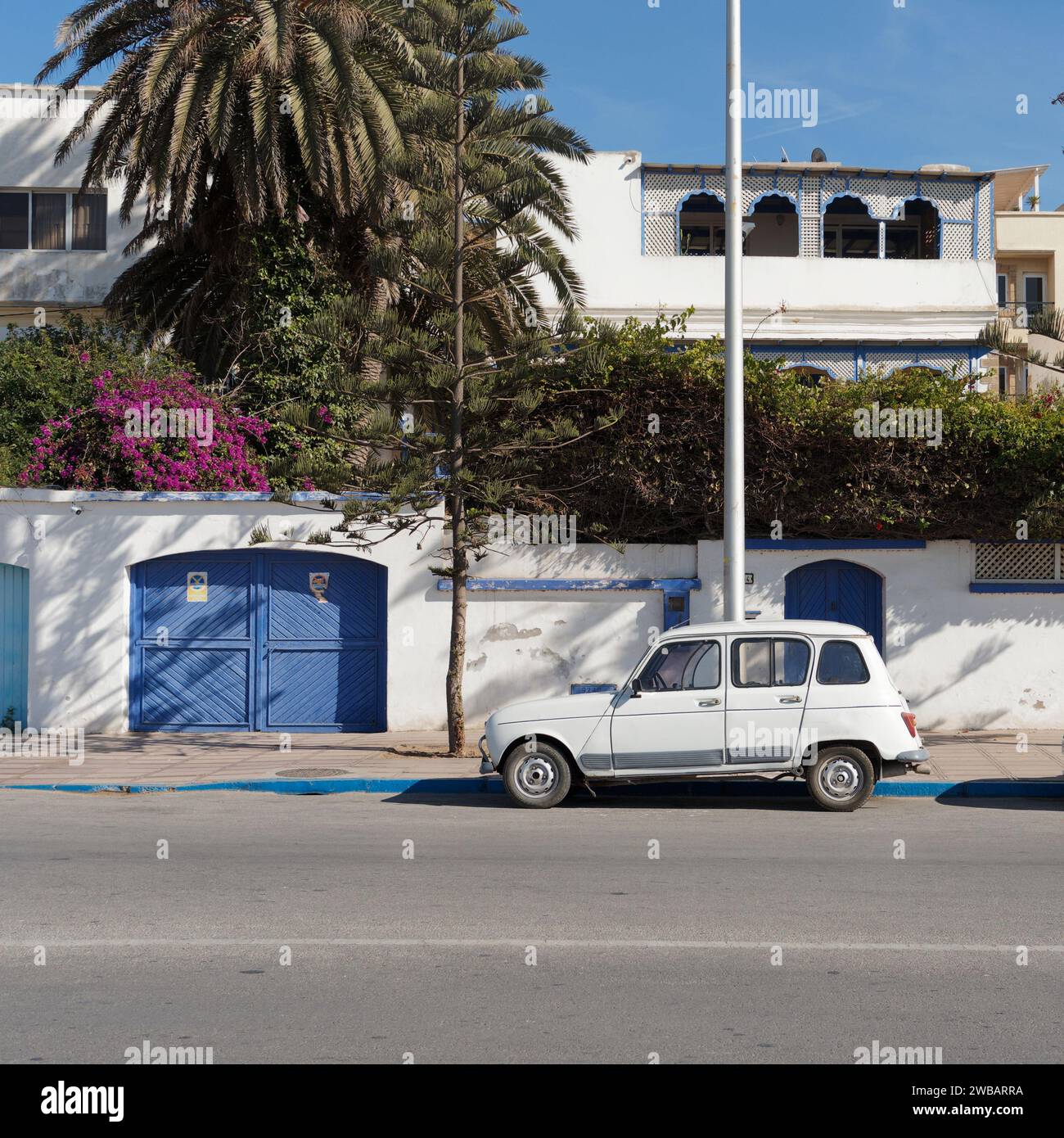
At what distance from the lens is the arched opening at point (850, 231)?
104ft

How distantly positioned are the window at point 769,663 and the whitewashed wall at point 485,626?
5.26 meters

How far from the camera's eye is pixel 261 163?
59.9 ft

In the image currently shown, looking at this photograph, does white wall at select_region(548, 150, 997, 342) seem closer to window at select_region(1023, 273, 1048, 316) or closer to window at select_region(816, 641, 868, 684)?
window at select_region(1023, 273, 1048, 316)

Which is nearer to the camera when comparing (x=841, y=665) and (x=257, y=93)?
(x=841, y=665)

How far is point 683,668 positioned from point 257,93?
12078 millimetres

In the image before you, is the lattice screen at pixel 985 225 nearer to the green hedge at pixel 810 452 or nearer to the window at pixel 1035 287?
the window at pixel 1035 287

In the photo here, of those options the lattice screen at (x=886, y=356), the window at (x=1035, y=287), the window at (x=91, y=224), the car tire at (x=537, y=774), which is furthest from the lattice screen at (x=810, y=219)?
the car tire at (x=537, y=774)

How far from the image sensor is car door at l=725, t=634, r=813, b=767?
430 inches

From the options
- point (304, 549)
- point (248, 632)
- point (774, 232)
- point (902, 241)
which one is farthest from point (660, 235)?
point (248, 632)

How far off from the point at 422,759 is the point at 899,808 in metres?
5.41

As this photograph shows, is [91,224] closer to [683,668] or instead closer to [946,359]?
[946,359]

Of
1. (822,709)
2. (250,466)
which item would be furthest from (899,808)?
(250,466)

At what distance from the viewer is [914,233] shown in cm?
3278
